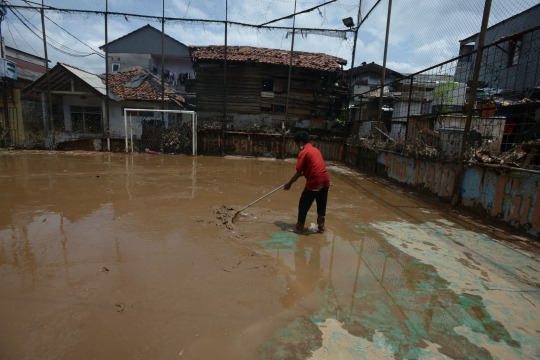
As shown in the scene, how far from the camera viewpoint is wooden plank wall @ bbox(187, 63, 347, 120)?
63.4 feet

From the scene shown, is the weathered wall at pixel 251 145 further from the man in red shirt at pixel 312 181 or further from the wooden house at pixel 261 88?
the man in red shirt at pixel 312 181

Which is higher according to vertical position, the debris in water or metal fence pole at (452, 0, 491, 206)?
metal fence pole at (452, 0, 491, 206)

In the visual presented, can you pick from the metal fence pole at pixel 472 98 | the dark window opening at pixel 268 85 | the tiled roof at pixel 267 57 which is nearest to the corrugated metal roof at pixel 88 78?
the tiled roof at pixel 267 57

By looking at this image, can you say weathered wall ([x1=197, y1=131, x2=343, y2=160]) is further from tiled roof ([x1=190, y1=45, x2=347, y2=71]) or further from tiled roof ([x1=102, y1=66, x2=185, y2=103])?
tiled roof ([x1=190, y1=45, x2=347, y2=71])

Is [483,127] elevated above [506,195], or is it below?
above

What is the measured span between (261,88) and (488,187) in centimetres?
1595

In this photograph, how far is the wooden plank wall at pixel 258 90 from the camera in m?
19.3

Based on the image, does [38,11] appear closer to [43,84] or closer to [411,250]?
[43,84]

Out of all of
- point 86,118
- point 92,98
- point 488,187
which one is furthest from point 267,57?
point 488,187

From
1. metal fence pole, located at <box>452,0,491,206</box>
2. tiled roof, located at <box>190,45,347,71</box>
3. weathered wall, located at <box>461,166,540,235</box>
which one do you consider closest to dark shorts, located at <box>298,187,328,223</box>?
weathered wall, located at <box>461,166,540,235</box>

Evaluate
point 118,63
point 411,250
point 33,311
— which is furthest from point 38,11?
point 411,250

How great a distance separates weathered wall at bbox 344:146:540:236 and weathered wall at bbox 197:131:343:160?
690 centimetres

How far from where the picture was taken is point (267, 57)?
19.0 m

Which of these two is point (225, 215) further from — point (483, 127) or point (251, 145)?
→ point (251, 145)
